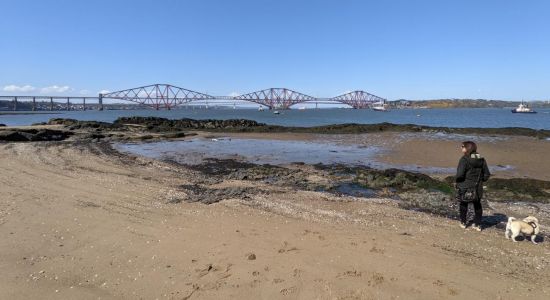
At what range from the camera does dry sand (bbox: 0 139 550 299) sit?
5148 millimetres

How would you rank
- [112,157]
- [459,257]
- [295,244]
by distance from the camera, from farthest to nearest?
[112,157], [295,244], [459,257]

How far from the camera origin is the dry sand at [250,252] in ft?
16.9

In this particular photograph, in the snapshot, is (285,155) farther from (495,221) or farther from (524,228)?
(524,228)

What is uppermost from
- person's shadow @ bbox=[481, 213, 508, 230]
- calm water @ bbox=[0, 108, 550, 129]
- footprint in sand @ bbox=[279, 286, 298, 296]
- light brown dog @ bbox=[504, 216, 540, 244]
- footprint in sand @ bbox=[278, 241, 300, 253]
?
calm water @ bbox=[0, 108, 550, 129]

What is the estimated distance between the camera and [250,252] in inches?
248

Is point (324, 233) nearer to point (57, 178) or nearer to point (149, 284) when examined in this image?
point (149, 284)

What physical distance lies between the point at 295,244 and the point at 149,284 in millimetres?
2411

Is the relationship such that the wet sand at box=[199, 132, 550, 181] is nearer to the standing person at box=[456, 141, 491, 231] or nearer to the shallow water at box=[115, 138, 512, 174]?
the shallow water at box=[115, 138, 512, 174]

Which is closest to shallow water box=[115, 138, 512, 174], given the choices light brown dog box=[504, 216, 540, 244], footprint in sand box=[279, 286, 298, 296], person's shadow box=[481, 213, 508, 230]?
person's shadow box=[481, 213, 508, 230]

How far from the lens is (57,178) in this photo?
12.8 meters

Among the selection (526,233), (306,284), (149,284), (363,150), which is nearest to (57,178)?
(149,284)

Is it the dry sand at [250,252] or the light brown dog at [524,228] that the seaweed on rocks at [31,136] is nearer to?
the dry sand at [250,252]

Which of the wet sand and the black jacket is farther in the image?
the wet sand

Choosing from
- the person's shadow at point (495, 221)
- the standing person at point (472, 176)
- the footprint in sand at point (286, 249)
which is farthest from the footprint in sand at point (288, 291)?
the person's shadow at point (495, 221)
